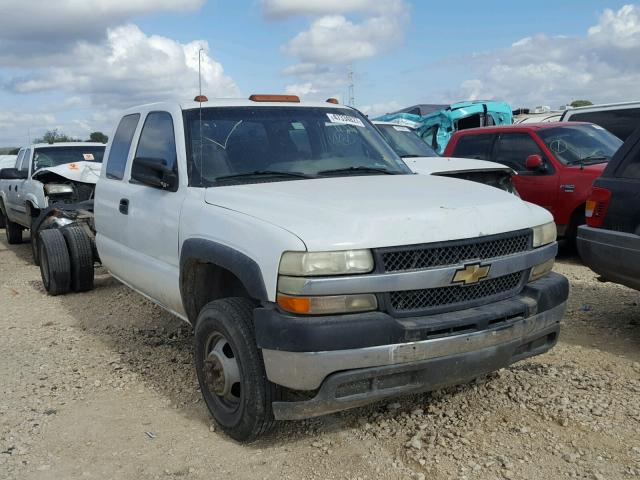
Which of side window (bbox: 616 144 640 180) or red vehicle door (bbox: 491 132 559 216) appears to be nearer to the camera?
side window (bbox: 616 144 640 180)

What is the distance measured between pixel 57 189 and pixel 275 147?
6.28 meters

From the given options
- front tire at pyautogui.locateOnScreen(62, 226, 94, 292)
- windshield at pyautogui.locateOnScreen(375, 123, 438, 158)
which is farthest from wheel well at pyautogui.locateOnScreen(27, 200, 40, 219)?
windshield at pyautogui.locateOnScreen(375, 123, 438, 158)

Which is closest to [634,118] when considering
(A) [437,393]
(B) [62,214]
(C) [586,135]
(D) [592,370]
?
(C) [586,135]

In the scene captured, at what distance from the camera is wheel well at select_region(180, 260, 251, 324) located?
378cm

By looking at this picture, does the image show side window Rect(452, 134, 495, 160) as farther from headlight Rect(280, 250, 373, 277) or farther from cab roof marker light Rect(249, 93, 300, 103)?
headlight Rect(280, 250, 373, 277)

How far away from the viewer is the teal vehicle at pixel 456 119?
50.4 ft

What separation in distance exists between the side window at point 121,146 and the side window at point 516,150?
5592 mm

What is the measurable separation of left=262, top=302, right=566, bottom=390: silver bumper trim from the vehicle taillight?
233 cm

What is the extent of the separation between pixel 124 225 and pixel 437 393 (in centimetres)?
265

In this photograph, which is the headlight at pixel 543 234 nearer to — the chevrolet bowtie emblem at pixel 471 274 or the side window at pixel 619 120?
the chevrolet bowtie emblem at pixel 471 274

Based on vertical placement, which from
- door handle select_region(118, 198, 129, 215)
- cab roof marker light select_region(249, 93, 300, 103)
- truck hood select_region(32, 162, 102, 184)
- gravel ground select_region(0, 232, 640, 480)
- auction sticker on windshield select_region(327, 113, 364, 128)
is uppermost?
cab roof marker light select_region(249, 93, 300, 103)

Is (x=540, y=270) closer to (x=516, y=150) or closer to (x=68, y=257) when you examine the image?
(x=68, y=257)

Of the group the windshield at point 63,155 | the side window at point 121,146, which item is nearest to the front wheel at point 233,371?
the side window at point 121,146

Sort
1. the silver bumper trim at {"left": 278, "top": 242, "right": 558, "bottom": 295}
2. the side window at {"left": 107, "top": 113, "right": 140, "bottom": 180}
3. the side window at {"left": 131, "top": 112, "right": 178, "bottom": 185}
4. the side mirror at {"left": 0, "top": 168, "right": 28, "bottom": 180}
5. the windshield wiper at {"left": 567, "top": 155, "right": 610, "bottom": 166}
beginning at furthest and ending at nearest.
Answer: the side mirror at {"left": 0, "top": 168, "right": 28, "bottom": 180} < the windshield wiper at {"left": 567, "top": 155, "right": 610, "bottom": 166} < the side window at {"left": 107, "top": 113, "right": 140, "bottom": 180} < the side window at {"left": 131, "top": 112, "right": 178, "bottom": 185} < the silver bumper trim at {"left": 278, "top": 242, "right": 558, "bottom": 295}
